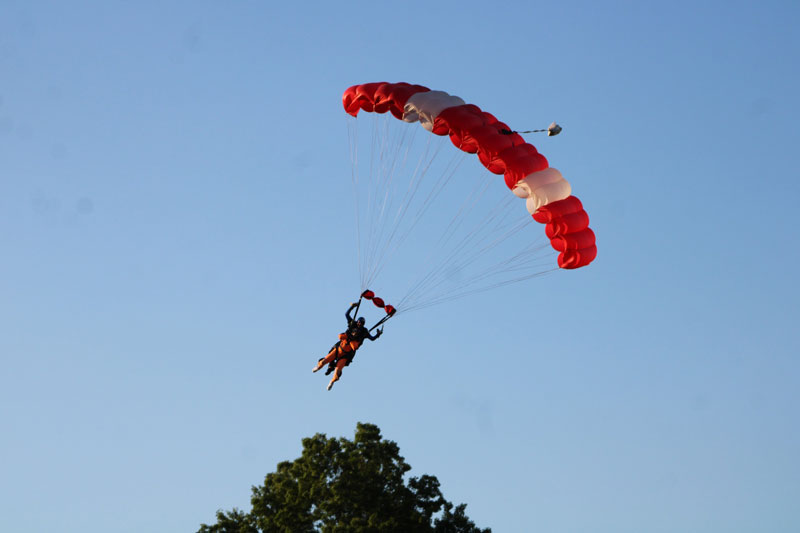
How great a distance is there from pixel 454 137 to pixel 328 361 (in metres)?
6.16

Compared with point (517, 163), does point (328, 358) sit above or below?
below

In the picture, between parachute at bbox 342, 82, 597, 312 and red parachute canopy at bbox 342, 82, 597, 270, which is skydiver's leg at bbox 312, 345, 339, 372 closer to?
red parachute canopy at bbox 342, 82, 597, 270

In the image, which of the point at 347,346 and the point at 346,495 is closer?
the point at 347,346

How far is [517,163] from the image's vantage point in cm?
2762

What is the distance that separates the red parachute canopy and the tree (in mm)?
8931

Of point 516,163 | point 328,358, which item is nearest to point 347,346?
point 328,358

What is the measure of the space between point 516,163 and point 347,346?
5.86 m

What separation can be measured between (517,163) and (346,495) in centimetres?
1244

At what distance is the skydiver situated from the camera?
28.2m

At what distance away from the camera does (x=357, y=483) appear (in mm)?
35188

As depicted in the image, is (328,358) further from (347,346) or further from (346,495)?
(346,495)

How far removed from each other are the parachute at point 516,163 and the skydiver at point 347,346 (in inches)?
181

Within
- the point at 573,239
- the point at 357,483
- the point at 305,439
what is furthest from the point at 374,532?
the point at 573,239

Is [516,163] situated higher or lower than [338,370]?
higher
